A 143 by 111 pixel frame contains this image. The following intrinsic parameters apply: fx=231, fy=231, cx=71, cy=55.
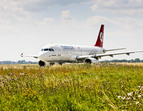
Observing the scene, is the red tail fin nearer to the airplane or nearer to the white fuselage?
the airplane

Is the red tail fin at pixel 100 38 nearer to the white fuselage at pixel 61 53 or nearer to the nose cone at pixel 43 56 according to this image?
the white fuselage at pixel 61 53

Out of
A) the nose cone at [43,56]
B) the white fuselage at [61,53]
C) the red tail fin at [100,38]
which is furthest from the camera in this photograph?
the red tail fin at [100,38]

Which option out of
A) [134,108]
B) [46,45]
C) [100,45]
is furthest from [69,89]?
[100,45]

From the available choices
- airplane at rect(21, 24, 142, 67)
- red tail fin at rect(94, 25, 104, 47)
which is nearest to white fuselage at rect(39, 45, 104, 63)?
airplane at rect(21, 24, 142, 67)

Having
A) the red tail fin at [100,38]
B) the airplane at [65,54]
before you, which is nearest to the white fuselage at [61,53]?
the airplane at [65,54]

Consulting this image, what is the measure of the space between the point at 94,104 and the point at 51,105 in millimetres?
1260

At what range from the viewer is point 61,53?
32062 millimetres

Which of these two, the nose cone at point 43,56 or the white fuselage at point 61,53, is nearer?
the nose cone at point 43,56

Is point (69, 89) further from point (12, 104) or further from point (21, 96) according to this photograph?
point (12, 104)

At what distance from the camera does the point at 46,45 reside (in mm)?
31406

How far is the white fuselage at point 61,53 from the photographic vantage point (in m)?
29.8

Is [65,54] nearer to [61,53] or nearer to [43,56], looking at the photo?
[61,53]

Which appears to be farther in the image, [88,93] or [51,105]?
[88,93]

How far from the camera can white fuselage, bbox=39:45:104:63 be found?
97.6 ft
